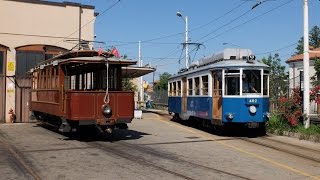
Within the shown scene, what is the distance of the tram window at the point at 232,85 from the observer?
1762 cm

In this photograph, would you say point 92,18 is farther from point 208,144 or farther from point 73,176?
point 73,176

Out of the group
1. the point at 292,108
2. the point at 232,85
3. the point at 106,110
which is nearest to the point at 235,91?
the point at 232,85

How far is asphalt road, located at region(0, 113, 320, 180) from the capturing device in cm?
992

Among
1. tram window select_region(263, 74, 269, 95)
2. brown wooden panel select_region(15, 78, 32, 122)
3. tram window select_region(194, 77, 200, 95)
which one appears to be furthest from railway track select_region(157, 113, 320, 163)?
brown wooden panel select_region(15, 78, 32, 122)

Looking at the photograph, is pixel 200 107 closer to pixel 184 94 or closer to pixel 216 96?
pixel 216 96

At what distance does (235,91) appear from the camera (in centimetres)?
1761

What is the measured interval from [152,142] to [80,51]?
4.23 meters

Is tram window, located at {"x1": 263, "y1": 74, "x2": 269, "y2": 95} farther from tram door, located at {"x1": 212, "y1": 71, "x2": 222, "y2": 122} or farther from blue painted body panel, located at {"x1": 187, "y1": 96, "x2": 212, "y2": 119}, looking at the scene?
blue painted body panel, located at {"x1": 187, "y1": 96, "x2": 212, "y2": 119}

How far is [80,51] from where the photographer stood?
663 inches

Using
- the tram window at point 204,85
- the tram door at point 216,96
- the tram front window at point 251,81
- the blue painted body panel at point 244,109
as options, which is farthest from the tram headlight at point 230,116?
the tram window at point 204,85

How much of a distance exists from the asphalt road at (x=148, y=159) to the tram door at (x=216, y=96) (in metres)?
0.99

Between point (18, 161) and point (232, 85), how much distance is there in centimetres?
901

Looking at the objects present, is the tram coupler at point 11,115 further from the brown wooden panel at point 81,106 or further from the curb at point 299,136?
the curb at point 299,136

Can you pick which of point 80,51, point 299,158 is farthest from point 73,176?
point 80,51
